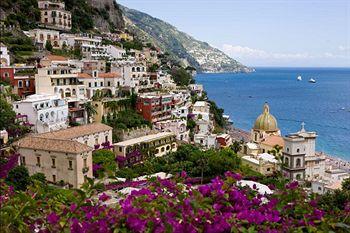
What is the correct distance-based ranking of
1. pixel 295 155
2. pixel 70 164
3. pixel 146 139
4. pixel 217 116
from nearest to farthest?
pixel 70 164, pixel 146 139, pixel 295 155, pixel 217 116

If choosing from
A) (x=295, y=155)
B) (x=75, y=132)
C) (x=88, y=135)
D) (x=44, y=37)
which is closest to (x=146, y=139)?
(x=88, y=135)

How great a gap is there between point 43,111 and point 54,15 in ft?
99.5

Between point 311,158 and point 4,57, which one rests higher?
point 4,57

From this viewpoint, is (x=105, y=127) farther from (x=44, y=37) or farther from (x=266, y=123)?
(x=44, y=37)

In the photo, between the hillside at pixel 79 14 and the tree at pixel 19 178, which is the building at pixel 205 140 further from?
the hillside at pixel 79 14

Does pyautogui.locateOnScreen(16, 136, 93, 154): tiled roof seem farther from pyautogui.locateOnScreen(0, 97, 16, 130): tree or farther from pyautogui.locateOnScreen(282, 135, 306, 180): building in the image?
pyautogui.locateOnScreen(282, 135, 306, 180): building

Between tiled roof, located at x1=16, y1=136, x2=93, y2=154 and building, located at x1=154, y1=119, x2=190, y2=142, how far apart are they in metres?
12.7

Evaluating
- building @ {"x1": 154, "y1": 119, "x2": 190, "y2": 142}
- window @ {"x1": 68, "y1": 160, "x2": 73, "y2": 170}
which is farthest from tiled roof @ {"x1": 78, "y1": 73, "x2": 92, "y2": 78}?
window @ {"x1": 68, "y1": 160, "x2": 73, "y2": 170}

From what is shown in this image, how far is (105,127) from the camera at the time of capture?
3058cm

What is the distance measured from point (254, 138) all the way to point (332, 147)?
2008 centimetres

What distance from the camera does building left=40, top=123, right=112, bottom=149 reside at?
26.7 meters

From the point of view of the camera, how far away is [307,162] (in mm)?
33906

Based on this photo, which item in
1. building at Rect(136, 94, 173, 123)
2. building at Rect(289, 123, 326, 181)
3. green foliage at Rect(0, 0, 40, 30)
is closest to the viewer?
building at Rect(289, 123, 326, 181)

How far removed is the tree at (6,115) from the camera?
27019mm
